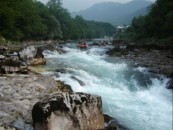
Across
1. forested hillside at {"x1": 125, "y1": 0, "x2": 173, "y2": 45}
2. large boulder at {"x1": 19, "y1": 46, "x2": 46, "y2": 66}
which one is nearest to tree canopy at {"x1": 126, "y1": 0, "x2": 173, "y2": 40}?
forested hillside at {"x1": 125, "y1": 0, "x2": 173, "y2": 45}

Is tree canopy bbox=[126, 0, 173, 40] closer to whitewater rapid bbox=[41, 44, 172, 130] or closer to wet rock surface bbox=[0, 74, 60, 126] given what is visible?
whitewater rapid bbox=[41, 44, 172, 130]

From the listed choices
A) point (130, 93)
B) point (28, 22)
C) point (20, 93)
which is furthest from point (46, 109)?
point (28, 22)

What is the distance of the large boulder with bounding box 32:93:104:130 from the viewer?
884cm

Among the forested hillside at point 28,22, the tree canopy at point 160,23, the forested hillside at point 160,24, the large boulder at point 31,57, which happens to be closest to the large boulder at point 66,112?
the large boulder at point 31,57

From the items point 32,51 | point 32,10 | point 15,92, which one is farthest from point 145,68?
point 32,10

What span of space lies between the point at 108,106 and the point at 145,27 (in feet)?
184

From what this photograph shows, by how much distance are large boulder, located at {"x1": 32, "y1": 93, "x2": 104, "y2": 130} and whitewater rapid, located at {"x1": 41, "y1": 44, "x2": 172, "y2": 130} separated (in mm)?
2739

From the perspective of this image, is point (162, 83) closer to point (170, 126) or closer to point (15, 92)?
point (170, 126)

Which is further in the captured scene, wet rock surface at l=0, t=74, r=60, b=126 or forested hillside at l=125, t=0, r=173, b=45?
forested hillside at l=125, t=0, r=173, b=45

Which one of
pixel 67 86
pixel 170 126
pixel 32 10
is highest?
pixel 32 10

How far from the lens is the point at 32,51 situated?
2352 centimetres

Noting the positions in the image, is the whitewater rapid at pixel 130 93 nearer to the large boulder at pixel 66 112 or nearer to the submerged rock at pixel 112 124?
the submerged rock at pixel 112 124

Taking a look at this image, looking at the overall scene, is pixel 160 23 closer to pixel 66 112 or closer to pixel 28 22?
pixel 28 22

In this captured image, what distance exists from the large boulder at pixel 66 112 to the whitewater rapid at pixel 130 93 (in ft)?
8.99
